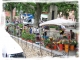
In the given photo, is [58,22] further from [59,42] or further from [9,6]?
[9,6]

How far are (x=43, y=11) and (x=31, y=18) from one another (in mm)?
119

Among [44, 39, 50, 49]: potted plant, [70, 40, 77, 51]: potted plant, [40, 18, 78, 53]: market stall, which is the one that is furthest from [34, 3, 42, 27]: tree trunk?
[70, 40, 77, 51]: potted plant

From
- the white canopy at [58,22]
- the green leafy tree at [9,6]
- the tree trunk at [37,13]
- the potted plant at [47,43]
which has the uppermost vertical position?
the green leafy tree at [9,6]

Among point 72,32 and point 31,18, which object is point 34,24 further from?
point 72,32

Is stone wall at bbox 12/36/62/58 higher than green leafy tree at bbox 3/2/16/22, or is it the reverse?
green leafy tree at bbox 3/2/16/22

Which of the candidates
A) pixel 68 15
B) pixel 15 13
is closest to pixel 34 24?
pixel 15 13

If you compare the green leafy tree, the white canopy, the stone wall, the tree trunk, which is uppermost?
the green leafy tree

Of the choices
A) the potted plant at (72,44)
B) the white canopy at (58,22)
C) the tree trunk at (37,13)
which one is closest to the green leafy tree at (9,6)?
the tree trunk at (37,13)

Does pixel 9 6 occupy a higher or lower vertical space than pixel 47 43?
higher

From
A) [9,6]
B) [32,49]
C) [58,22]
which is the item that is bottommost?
[32,49]

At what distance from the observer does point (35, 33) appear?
5.58 ft

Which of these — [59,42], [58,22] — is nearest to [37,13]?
[58,22]

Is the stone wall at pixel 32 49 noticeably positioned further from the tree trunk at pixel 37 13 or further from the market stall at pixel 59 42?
the tree trunk at pixel 37 13

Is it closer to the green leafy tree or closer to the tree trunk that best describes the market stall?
the tree trunk
